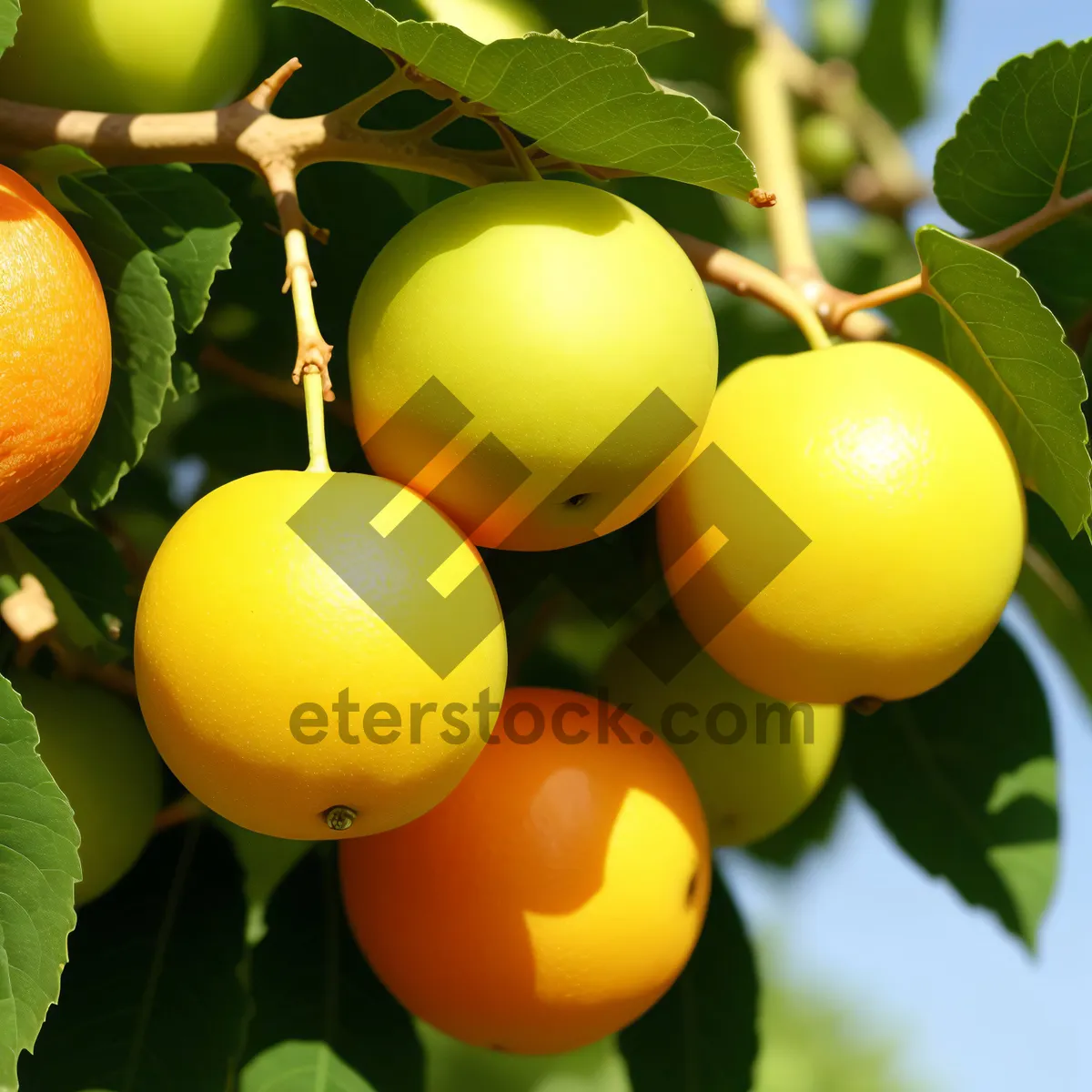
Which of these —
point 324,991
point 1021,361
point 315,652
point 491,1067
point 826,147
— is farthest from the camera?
point 491,1067

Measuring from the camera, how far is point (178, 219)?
38.8 inches

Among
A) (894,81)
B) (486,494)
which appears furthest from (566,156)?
(894,81)

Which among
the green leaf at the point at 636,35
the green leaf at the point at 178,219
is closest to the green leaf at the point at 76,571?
the green leaf at the point at 178,219

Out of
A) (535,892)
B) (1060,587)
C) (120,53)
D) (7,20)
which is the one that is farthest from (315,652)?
(1060,587)

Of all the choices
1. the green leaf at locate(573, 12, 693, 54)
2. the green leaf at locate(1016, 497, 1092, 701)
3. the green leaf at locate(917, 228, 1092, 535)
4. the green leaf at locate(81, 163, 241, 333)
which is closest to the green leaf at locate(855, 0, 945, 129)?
the green leaf at locate(1016, 497, 1092, 701)

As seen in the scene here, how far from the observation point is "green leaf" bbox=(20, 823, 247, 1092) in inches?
41.8

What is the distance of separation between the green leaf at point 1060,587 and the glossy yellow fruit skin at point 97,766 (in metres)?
0.93

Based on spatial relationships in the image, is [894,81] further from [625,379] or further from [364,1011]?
[364,1011]

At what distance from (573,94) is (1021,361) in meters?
0.43

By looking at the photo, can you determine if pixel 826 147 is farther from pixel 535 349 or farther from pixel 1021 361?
pixel 535 349

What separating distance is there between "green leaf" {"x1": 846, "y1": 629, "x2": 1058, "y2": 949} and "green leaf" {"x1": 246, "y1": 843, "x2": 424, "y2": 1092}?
2.05 ft

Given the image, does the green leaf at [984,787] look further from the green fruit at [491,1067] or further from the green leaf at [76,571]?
the green fruit at [491,1067]

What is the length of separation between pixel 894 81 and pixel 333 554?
1.75m

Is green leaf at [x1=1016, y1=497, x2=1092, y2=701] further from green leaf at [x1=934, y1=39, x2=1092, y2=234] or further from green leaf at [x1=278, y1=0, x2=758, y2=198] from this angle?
green leaf at [x1=278, y1=0, x2=758, y2=198]
